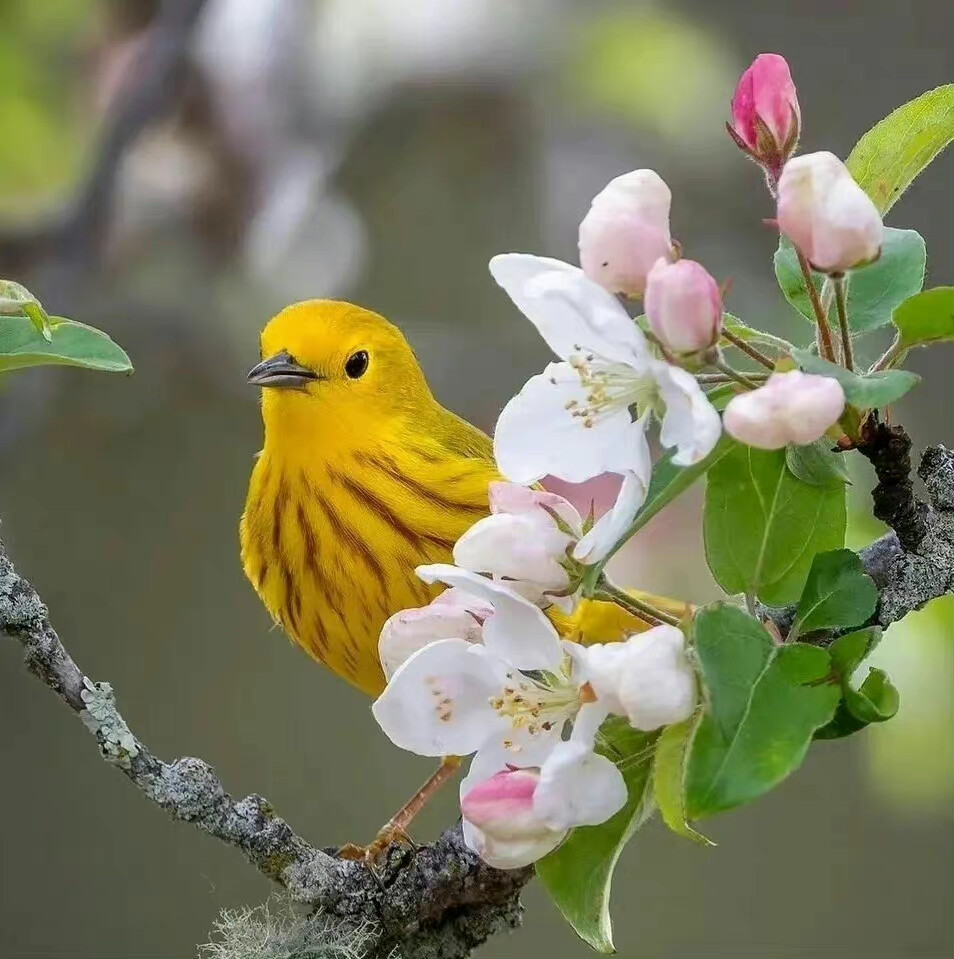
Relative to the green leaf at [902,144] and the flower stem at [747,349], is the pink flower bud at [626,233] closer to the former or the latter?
the flower stem at [747,349]

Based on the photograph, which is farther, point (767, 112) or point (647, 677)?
point (767, 112)

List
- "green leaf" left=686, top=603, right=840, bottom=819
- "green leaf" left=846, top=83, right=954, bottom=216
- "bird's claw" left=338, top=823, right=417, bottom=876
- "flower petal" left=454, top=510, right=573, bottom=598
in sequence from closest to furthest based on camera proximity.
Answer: "green leaf" left=686, top=603, right=840, bottom=819 → "flower petal" left=454, top=510, right=573, bottom=598 → "green leaf" left=846, top=83, right=954, bottom=216 → "bird's claw" left=338, top=823, right=417, bottom=876

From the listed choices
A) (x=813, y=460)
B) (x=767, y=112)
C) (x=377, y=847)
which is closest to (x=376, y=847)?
(x=377, y=847)

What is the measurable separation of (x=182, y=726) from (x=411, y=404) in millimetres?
2144

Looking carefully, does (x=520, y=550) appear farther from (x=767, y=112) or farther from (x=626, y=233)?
(x=767, y=112)

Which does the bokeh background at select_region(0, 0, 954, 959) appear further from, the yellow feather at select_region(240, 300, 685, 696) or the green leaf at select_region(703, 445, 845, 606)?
the green leaf at select_region(703, 445, 845, 606)

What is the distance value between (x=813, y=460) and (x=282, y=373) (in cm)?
90

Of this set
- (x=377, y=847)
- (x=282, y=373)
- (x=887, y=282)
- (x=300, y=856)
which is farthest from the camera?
(x=282, y=373)

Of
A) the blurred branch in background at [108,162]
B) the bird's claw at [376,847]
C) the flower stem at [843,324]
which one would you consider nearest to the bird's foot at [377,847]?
the bird's claw at [376,847]

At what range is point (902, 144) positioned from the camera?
875mm

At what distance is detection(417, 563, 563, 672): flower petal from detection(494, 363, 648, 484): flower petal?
0.07 meters

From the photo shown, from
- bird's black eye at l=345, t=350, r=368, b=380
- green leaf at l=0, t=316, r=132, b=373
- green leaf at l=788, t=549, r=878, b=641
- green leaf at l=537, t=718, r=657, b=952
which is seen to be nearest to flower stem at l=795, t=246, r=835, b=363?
green leaf at l=788, t=549, r=878, b=641

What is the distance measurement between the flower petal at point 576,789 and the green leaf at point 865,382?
0.21 m

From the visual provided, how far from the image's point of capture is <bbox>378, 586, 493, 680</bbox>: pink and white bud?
84 cm
